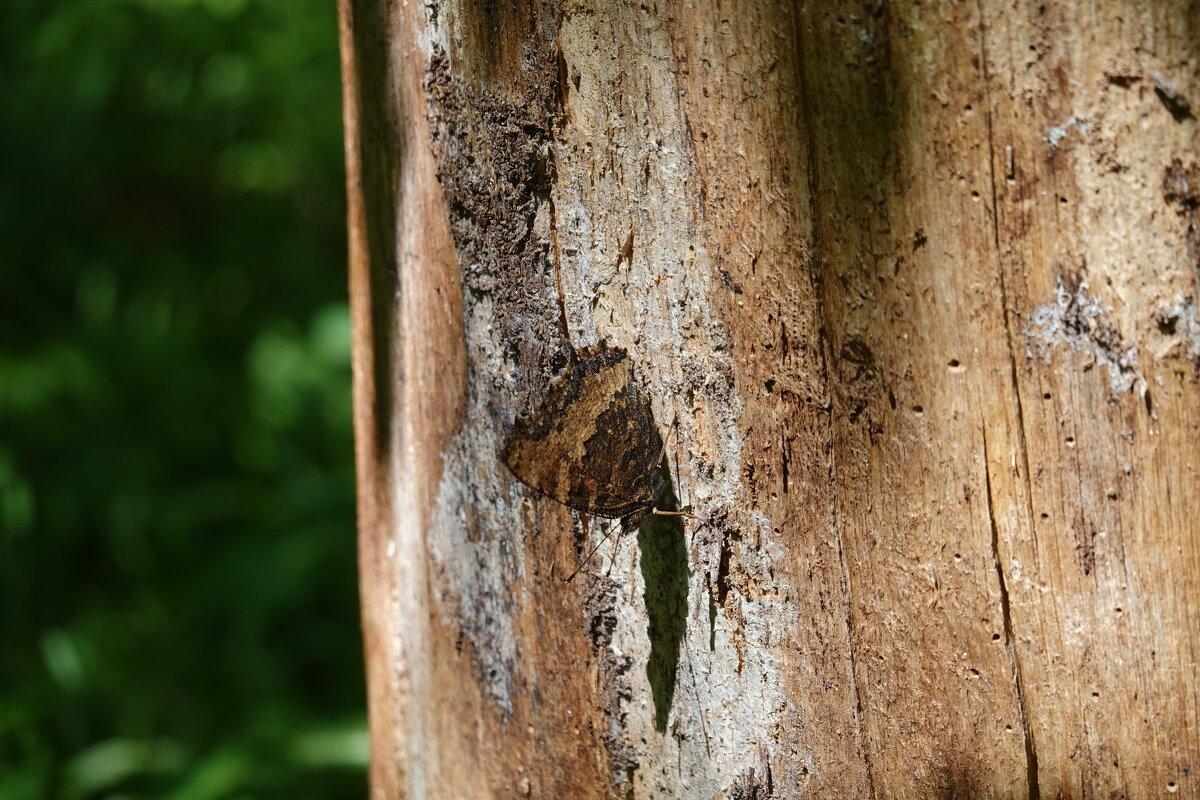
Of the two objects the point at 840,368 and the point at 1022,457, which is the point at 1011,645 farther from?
the point at 840,368

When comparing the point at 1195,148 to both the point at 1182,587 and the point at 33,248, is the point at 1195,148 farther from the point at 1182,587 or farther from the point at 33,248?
the point at 33,248

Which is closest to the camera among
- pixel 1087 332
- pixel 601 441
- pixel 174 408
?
pixel 1087 332

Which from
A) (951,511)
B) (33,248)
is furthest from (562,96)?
(33,248)

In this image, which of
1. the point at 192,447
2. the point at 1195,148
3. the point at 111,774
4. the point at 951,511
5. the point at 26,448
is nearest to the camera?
the point at 1195,148

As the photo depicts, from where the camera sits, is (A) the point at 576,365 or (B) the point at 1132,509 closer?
(B) the point at 1132,509

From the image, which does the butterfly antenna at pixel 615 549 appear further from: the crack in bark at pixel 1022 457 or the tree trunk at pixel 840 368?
the crack in bark at pixel 1022 457

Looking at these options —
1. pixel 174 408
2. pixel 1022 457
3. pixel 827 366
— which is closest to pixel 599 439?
pixel 827 366
